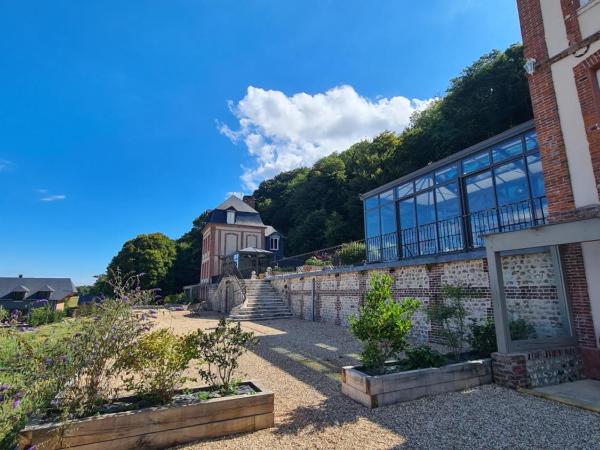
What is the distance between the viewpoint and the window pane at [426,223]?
9.85m

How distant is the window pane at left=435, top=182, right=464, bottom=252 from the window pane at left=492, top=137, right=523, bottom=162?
4.22 ft

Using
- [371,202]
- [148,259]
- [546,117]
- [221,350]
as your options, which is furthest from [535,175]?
[148,259]

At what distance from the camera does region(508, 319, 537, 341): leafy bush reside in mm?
5215

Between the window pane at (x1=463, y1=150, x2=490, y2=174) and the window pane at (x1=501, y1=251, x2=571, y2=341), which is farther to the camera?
the window pane at (x1=463, y1=150, x2=490, y2=174)

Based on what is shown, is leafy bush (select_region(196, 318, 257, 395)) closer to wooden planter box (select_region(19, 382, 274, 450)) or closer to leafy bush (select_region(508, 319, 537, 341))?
wooden planter box (select_region(19, 382, 274, 450))

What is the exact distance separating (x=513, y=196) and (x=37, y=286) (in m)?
42.8

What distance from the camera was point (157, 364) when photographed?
3.33 meters

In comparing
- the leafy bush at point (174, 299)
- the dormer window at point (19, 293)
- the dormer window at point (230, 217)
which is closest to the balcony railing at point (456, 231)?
the dormer window at point (230, 217)

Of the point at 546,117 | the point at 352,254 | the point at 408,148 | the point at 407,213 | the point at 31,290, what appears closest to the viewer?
the point at 546,117

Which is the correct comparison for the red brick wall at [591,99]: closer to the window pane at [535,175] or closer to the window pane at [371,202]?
the window pane at [535,175]

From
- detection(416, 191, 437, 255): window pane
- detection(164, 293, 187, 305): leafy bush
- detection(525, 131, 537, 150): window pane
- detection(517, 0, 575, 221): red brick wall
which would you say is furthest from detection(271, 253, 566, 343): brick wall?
detection(164, 293, 187, 305): leafy bush

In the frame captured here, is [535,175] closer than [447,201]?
Yes

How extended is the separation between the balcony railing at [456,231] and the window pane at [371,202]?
48.9 inches

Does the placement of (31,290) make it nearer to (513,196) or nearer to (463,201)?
(463,201)
